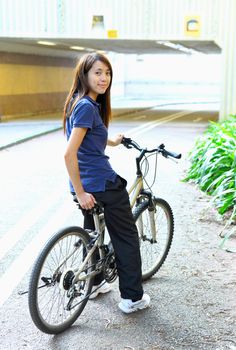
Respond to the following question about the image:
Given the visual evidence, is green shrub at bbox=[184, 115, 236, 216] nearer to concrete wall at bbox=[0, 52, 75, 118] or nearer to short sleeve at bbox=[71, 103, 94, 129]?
short sleeve at bbox=[71, 103, 94, 129]

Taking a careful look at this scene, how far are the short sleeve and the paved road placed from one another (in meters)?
1.45

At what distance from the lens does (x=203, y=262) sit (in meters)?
5.17

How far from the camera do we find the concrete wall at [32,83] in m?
20.0

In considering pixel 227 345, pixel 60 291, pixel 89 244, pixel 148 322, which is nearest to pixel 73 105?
pixel 89 244

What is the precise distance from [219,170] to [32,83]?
1569 cm

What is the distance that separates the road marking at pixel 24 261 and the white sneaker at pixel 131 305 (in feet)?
3.19

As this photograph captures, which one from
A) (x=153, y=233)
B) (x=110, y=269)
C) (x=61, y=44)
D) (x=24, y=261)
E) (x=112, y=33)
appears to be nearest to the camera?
(x=110, y=269)

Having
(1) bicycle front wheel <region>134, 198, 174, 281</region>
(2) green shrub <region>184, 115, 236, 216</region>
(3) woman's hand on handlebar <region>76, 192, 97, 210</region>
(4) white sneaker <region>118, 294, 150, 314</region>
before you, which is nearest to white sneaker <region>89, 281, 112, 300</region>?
(4) white sneaker <region>118, 294, 150, 314</region>

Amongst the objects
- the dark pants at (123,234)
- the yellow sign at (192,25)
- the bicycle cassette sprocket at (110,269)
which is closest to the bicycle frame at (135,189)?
the dark pants at (123,234)

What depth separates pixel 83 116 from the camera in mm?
3602

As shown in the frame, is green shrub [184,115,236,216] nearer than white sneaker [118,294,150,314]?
No

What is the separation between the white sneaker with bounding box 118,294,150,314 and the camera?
13.3 ft

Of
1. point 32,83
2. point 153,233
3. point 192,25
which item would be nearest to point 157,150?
point 153,233

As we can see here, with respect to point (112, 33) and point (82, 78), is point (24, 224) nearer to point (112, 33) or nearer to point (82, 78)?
point (82, 78)
